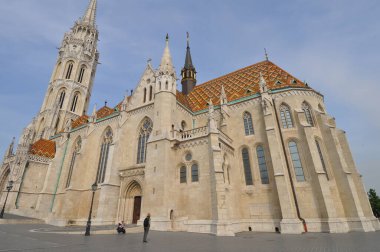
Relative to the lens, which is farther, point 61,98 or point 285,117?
point 61,98

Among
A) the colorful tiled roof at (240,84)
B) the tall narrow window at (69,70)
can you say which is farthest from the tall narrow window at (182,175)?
the tall narrow window at (69,70)

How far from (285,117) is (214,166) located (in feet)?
28.2

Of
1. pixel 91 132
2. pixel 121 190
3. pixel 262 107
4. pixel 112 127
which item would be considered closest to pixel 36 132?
pixel 91 132

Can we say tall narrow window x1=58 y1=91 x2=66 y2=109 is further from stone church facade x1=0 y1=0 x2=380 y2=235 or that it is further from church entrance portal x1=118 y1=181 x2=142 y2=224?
church entrance portal x1=118 y1=181 x2=142 y2=224

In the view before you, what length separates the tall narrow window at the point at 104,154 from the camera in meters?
21.7

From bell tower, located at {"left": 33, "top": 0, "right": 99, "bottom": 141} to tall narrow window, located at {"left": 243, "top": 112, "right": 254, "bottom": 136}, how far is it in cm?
2774

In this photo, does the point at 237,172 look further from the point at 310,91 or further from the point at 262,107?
the point at 310,91

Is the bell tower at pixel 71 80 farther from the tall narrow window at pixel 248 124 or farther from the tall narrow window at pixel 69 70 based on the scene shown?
the tall narrow window at pixel 248 124

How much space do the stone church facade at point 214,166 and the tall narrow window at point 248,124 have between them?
0.10m

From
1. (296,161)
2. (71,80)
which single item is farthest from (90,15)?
(296,161)

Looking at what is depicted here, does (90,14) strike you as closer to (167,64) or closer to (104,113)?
(104,113)

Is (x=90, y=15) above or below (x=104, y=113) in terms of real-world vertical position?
above

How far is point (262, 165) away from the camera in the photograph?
1728cm

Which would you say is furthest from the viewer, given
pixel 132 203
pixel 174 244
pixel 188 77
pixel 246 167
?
pixel 188 77
